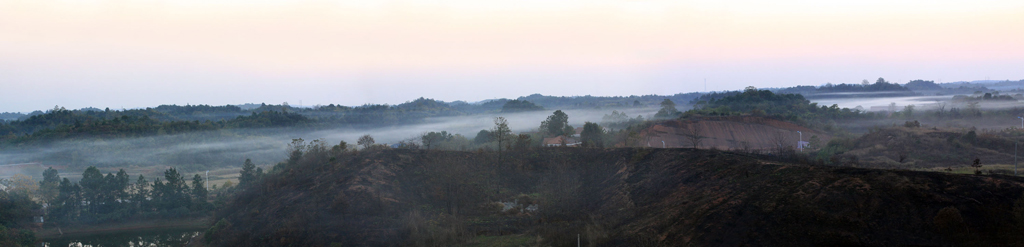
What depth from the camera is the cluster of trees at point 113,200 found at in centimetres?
3791

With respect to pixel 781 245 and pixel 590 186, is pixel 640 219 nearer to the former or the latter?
pixel 781 245

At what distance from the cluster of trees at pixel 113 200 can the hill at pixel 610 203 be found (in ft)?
32.9

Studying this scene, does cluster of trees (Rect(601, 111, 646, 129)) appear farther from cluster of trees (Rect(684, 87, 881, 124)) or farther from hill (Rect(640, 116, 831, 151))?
hill (Rect(640, 116, 831, 151))

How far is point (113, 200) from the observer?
3941 cm

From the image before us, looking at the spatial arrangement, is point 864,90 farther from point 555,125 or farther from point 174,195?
point 174,195

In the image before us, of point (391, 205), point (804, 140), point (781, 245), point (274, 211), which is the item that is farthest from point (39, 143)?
point (804, 140)

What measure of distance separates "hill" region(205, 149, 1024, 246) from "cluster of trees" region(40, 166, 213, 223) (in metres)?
10.0

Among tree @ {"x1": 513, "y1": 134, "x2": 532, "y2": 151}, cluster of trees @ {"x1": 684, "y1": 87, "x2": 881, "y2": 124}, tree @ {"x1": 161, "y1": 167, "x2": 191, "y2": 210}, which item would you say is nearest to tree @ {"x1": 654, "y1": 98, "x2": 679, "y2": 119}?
cluster of trees @ {"x1": 684, "y1": 87, "x2": 881, "y2": 124}

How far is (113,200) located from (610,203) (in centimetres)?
3895

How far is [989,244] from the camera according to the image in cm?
1058

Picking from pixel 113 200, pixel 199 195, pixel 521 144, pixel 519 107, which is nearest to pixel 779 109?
pixel 519 107

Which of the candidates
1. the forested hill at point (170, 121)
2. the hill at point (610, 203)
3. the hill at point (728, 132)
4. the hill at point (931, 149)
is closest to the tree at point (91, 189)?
the hill at point (610, 203)

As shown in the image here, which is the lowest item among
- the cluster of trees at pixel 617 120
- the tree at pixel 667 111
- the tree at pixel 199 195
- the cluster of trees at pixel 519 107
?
the tree at pixel 199 195

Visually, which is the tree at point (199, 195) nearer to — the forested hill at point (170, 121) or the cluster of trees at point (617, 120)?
the forested hill at point (170, 121)
